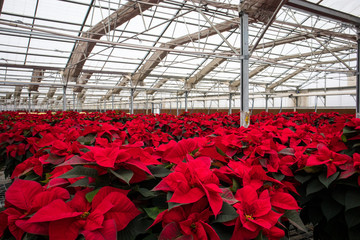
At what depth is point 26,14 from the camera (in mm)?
9469

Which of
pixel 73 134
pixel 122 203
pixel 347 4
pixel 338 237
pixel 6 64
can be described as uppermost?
pixel 347 4

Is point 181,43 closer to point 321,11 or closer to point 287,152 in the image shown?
point 321,11

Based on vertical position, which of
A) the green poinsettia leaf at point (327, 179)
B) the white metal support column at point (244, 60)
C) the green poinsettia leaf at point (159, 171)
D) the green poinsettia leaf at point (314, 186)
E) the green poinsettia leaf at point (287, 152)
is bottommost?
the green poinsettia leaf at point (314, 186)

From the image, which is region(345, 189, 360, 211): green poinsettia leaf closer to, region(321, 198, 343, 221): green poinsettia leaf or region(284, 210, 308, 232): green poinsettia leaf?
region(321, 198, 343, 221): green poinsettia leaf

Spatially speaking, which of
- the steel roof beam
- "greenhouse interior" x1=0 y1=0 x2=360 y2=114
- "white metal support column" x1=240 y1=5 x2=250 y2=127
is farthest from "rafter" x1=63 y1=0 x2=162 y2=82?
the steel roof beam

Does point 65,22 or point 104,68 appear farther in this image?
point 104,68

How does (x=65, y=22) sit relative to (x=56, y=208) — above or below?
above

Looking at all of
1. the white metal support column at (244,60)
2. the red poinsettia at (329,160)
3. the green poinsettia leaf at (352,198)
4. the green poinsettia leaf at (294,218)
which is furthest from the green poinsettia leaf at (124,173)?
the white metal support column at (244,60)

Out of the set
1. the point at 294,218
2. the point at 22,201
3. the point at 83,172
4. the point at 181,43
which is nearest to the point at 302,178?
the point at 294,218

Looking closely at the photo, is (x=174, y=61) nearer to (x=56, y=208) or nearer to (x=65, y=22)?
(x=65, y=22)

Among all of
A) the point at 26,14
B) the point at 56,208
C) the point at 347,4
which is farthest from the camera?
the point at 26,14

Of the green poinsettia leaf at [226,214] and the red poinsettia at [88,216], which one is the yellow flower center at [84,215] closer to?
the red poinsettia at [88,216]

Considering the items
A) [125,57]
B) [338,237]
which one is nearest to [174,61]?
[125,57]

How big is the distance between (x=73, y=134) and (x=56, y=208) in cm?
117
